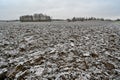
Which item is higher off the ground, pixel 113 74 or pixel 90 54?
pixel 90 54

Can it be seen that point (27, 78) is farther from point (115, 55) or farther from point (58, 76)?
point (115, 55)

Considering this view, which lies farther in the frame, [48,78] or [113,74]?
[113,74]

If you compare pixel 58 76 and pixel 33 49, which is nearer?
pixel 58 76

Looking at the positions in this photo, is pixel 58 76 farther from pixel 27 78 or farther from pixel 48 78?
pixel 27 78

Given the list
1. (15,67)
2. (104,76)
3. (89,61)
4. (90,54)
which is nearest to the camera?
(104,76)

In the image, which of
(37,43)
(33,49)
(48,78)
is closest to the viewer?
(48,78)

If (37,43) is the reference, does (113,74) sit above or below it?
below

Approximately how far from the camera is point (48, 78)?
361 cm

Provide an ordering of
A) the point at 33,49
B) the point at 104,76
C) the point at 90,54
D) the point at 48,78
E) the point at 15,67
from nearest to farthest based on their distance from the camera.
Answer: 1. the point at 48,78
2. the point at 104,76
3. the point at 15,67
4. the point at 90,54
5. the point at 33,49

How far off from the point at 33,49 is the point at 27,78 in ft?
7.49

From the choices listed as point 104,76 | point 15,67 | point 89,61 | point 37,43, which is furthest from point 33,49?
point 104,76

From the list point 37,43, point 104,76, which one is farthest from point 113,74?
point 37,43

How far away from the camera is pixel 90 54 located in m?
5.23

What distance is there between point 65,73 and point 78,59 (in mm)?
1129
